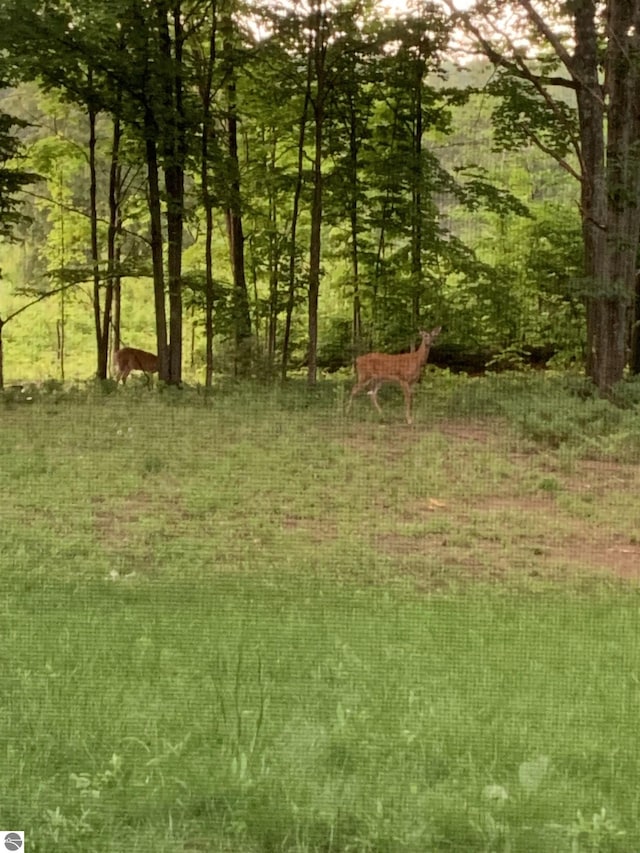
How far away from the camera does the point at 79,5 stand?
3025 millimetres

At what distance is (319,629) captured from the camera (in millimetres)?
1463

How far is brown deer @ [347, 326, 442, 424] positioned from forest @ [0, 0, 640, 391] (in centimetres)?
6

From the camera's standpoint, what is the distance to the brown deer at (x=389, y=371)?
105 inches

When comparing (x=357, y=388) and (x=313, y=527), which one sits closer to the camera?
(x=313, y=527)

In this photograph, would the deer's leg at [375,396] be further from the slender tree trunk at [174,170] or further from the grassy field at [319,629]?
Result: the slender tree trunk at [174,170]

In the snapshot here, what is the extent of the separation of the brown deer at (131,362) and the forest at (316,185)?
0.05 m

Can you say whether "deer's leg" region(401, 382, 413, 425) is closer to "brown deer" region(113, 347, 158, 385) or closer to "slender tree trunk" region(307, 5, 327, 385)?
"slender tree trunk" region(307, 5, 327, 385)

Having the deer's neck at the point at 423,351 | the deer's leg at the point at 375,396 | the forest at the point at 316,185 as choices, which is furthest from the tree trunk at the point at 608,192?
the deer's leg at the point at 375,396

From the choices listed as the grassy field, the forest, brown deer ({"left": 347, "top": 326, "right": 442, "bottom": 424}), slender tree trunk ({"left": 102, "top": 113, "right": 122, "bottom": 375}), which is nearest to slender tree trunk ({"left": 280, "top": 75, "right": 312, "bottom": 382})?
the forest

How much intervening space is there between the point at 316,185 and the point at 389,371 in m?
0.97

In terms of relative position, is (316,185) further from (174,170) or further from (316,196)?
(174,170)

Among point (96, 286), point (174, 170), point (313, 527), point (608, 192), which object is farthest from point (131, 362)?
point (608, 192)

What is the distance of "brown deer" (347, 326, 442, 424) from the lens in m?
2.68

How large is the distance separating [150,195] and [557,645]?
2.86 m
